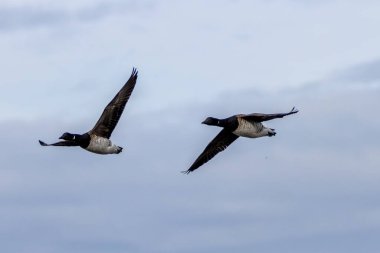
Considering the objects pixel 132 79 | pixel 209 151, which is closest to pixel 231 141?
pixel 209 151

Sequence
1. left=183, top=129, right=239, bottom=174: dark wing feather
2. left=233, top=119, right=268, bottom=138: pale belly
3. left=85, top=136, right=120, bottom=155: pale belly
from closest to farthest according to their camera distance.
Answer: left=85, top=136, right=120, bottom=155: pale belly
left=233, top=119, right=268, bottom=138: pale belly
left=183, top=129, right=239, bottom=174: dark wing feather

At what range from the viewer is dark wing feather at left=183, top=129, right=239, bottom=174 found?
5912cm

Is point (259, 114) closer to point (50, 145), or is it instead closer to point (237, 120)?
point (237, 120)

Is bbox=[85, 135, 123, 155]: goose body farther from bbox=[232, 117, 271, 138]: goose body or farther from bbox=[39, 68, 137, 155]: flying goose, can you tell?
bbox=[232, 117, 271, 138]: goose body

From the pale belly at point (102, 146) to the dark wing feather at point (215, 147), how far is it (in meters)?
5.33

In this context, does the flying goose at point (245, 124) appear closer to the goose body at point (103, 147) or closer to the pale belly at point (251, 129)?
the pale belly at point (251, 129)

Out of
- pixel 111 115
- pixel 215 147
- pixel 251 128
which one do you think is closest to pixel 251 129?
pixel 251 128

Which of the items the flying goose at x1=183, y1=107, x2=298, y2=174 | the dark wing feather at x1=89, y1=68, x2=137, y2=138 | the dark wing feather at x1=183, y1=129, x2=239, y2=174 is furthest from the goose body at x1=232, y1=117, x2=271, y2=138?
the dark wing feather at x1=89, y1=68, x2=137, y2=138

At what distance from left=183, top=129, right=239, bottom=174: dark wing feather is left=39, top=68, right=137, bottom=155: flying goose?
17.2 ft

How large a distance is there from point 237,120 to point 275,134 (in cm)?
194

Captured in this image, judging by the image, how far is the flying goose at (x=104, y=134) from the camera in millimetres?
54844

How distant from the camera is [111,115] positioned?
55750mm

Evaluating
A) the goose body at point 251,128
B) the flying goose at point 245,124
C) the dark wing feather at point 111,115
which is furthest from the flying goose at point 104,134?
the goose body at point 251,128

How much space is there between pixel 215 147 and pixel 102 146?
7.23 metres
